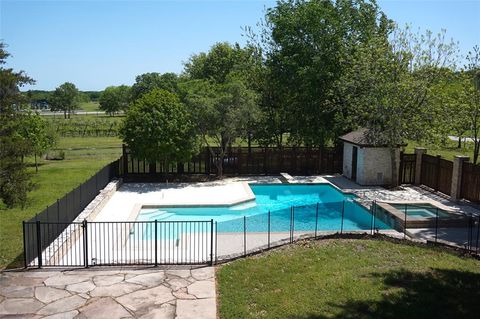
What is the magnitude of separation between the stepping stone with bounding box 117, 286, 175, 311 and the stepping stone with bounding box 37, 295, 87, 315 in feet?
2.68

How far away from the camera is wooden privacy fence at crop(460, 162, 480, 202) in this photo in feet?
58.7

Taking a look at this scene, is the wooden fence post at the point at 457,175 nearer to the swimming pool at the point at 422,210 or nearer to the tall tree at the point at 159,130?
the swimming pool at the point at 422,210

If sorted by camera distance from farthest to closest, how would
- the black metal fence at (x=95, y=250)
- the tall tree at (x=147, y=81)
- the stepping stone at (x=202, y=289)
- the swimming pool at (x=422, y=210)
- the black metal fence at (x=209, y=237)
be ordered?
the tall tree at (x=147, y=81)
the swimming pool at (x=422, y=210)
the black metal fence at (x=209, y=237)
the black metal fence at (x=95, y=250)
the stepping stone at (x=202, y=289)

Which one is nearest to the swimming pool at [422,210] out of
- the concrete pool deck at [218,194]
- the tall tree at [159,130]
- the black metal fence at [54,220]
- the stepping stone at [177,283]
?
the concrete pool deck at [218,194]

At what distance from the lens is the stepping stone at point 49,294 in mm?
9211

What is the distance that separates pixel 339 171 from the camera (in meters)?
26.3

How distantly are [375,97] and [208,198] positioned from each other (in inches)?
362

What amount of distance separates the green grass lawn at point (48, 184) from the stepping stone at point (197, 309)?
192 inches

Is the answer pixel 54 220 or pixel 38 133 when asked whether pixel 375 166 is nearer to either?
pixel 54 220

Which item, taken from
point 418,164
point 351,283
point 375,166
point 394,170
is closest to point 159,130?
point 375,166

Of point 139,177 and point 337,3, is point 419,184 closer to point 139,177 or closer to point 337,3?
point 337,3

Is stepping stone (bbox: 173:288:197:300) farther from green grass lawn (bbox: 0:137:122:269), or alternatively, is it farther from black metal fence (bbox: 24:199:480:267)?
green grass lawn (bbox: 0:137:122:269)

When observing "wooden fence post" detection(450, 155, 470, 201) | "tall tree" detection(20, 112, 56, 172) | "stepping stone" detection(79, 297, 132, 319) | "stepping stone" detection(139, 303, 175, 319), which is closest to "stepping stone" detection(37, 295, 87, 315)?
"stepping stone" detection(79, 297, 132, 319)

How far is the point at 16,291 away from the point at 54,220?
3155 mm
